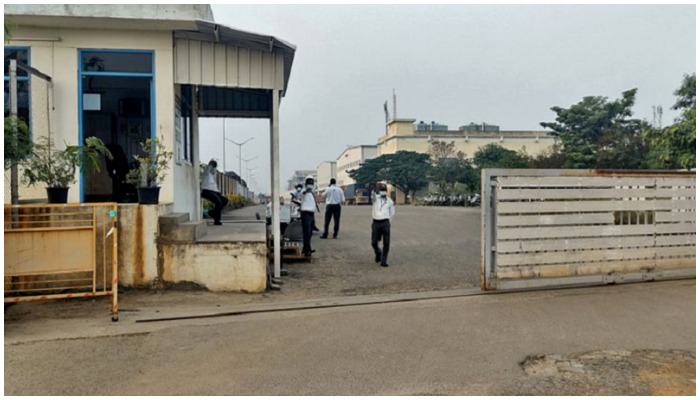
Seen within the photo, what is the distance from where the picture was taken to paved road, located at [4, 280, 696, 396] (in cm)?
418

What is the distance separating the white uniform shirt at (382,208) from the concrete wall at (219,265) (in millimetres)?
2949

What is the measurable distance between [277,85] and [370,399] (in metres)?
6.04

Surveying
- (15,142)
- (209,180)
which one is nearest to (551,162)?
(209,180)

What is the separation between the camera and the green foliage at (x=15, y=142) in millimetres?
5980

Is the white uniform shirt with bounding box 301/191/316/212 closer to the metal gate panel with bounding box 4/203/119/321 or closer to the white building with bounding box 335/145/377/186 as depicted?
the metal gate panel with bounding box 4/203/119/321

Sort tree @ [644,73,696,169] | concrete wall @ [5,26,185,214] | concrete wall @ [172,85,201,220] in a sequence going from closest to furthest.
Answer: concrete wall @ [5,26,185,214]
concrete wall @ [172,85,201,220]
tree @ [644,73,696,169]

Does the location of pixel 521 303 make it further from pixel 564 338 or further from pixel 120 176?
pixel 120 176

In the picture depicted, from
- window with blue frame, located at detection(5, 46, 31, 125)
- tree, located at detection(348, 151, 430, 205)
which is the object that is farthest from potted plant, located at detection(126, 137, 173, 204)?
tree, located at detection(348, 151, 430, 205)

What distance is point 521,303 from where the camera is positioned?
6.85m

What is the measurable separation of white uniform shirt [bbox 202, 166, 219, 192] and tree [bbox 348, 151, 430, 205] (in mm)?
47189

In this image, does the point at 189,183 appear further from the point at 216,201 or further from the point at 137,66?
the point at 137,66

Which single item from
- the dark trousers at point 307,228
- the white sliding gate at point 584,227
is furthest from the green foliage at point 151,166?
the white sliding gate at point 584,227

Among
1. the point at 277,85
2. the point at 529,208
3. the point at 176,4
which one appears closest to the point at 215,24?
the point at 176,4

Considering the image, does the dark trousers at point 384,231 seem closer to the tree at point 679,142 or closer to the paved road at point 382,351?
the paved road at point 382,351
